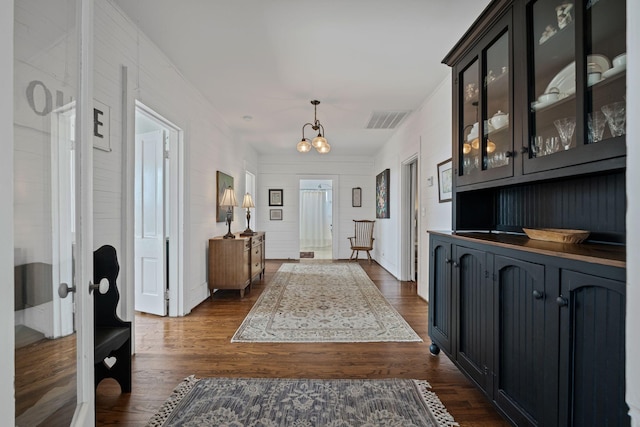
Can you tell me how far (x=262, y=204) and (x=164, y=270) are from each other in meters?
4.48

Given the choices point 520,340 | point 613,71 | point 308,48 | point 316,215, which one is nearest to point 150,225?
point 308,48

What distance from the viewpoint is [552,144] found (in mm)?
1452

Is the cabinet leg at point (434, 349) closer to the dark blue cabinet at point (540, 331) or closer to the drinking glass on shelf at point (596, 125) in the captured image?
the dark blue cabinet at point (540, 331)

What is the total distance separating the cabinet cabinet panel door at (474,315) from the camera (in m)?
1.70

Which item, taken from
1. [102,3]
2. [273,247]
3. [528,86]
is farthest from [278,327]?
[273,247]

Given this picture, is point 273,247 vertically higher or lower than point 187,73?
lower

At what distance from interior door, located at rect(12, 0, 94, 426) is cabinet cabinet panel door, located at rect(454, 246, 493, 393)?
1.87 meters

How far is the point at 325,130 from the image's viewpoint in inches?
218

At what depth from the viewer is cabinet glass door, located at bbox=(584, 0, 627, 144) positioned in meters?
1.12

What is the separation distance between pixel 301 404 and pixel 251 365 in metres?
0.62

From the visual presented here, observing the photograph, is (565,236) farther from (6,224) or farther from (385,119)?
(385,119)

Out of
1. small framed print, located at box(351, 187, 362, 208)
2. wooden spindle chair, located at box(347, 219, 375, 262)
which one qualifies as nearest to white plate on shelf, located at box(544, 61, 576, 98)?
wooden spindle chair, located at box(347, 219, 375, 262)
